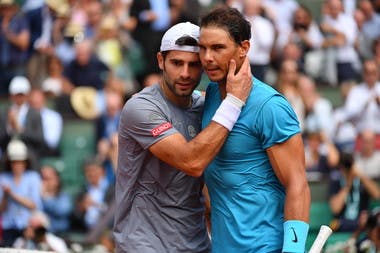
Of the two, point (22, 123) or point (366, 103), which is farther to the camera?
point (366, 103)

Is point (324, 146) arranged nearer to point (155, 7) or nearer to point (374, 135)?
point (374, 135)

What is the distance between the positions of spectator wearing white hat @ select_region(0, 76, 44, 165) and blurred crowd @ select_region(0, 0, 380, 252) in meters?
0.01

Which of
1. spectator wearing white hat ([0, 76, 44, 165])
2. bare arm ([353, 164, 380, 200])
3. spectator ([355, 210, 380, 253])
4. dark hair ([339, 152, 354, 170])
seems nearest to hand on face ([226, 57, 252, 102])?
spectator ([355, 210, 380, 253])

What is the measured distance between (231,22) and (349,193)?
6549 millimetres

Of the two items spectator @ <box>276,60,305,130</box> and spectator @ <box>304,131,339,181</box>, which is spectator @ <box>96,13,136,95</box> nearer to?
spectator @ <box>276,60,305,130</box>

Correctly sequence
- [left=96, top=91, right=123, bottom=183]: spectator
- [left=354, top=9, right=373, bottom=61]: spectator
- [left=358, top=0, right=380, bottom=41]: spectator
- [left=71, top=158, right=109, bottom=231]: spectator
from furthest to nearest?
1. [left=358, top=0, right=380, bottom=41]: spectator
2. [left=354, top=9, right=373, bottom=61]: spectator
3. [left=96, top=91, right=123, bottom=183]: spectator
4. [left=71, top=158, right=109, bottom=231]: spectator

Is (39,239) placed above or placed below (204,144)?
below

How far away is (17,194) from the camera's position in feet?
41.3

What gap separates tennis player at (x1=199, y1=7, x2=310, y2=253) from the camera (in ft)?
19.4

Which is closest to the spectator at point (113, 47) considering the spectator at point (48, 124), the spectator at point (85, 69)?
the spectator at point (85, 69)

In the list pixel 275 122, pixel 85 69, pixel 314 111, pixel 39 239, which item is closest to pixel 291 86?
pixel 314 111

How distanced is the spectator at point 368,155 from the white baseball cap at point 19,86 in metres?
4.18

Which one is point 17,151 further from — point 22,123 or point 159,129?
point 159,129

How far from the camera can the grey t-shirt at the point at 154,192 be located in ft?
20.8
